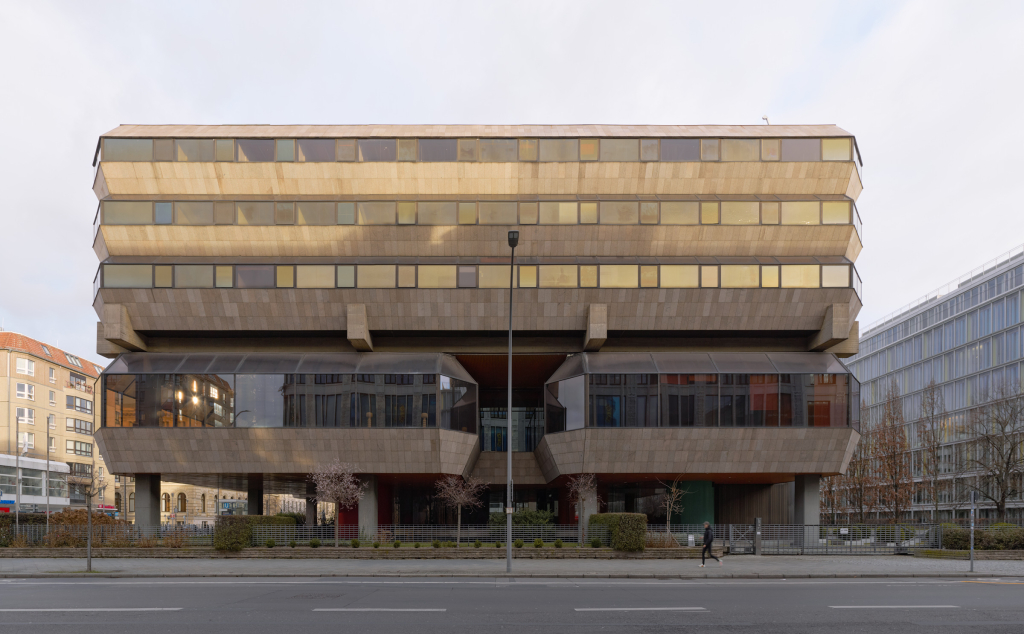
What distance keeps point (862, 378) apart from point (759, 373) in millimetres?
71348

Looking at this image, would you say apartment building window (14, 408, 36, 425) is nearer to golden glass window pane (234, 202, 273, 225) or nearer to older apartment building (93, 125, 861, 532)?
older apartment building (93, 125, 861, 532)

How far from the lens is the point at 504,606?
1592 cm

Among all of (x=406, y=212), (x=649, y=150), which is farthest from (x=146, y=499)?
(x=649, y=150)

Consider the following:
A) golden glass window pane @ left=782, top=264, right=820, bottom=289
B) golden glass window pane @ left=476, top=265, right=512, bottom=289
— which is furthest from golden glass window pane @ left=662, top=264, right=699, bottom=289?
golden glass window pane @ left=476, top=265, right=512, bottom=289

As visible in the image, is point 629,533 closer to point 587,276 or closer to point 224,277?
point 587,276

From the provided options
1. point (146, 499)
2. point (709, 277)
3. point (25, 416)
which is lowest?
point (146, 499)

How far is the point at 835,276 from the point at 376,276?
76.3ft

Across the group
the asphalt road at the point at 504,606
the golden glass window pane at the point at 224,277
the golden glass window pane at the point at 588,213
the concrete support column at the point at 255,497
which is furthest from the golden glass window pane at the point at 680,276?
the concrete support column at the point at 255,497

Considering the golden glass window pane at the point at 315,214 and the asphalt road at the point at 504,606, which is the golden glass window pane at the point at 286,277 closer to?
the golden glass window pane at the point at 315,214

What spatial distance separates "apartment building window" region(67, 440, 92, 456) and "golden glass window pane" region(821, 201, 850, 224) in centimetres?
9445

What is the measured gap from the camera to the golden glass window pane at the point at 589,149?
3941 centimetres

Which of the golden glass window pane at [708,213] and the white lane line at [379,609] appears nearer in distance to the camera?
the white lane line at [379,609]

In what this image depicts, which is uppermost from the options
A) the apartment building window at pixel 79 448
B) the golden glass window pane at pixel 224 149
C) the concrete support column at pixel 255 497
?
the golden glass window pane at pixel 224 149

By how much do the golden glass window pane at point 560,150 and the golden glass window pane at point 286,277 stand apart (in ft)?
46.5
